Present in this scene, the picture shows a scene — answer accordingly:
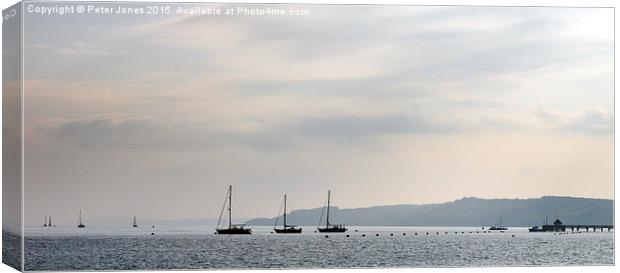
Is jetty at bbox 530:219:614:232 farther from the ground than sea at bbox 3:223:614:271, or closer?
farther from the ground

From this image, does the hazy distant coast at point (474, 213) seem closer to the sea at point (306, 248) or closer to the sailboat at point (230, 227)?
the sea at point (306, 248)

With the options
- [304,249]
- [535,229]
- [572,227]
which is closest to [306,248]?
[304,249]

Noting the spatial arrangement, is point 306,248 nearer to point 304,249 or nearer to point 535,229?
point 304,249

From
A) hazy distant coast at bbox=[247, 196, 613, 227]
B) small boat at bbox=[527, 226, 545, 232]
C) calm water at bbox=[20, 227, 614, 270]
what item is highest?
hazy distant coast at bbox=[247, 196, 613, 227]

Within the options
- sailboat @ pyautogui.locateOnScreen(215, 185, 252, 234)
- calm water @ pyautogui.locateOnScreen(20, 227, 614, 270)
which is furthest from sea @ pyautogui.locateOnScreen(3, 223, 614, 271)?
sailboat @ pyautogui.locateOnScreen(215, 185, 252, 234)

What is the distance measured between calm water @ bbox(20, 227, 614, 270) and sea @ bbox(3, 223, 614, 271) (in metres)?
0.02

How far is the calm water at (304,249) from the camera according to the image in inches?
1403

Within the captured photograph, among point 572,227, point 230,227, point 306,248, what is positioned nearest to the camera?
point 230,227

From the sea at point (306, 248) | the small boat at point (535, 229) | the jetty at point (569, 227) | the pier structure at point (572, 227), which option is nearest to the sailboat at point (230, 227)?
the sea at point (306, 248)

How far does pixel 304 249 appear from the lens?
3672cm

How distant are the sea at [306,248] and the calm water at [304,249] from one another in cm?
2

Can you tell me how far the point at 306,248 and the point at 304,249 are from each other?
3.1 inches

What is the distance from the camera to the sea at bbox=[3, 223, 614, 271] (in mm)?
35625

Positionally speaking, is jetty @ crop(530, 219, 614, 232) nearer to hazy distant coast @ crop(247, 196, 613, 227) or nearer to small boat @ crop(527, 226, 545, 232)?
small boat @ crop(527, 226, 545, 232)
